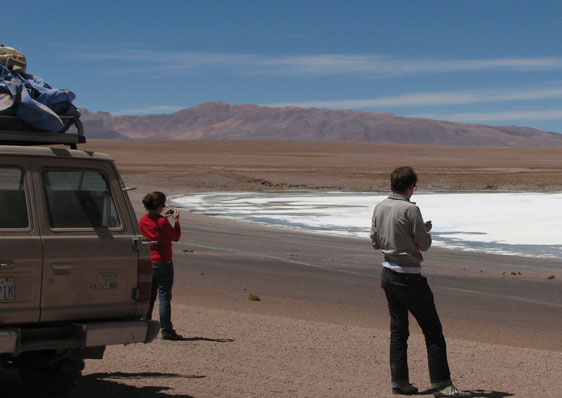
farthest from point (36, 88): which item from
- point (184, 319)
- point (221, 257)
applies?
point (221, 257)

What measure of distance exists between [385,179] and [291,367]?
176ft

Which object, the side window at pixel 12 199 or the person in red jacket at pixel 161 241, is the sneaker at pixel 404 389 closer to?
the person in red jacket at pixel 161 241

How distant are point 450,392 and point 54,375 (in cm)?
310

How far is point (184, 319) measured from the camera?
32.2ft

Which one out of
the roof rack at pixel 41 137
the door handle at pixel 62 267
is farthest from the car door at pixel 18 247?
the roof rack at pixel 41 137

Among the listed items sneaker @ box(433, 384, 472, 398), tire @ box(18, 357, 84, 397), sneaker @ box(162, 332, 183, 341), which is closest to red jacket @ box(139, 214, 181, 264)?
sneaker @ box(162, 332, 183, 341)

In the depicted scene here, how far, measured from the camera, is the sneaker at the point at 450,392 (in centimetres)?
648

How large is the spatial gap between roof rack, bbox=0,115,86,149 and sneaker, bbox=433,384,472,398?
11.1ft

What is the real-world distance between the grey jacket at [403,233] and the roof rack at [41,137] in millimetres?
2435

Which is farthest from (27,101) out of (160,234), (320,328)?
(320,328)

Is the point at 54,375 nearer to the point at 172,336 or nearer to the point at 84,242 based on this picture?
the point at 84,242

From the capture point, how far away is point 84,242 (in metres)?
5.77

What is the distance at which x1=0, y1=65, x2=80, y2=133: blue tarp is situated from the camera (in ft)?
19.2

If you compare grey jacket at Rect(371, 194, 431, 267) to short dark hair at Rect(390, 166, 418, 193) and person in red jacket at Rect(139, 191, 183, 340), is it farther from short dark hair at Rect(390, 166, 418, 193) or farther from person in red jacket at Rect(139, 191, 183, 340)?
person in red jacket at Rect(139, 191, 183, 340)
